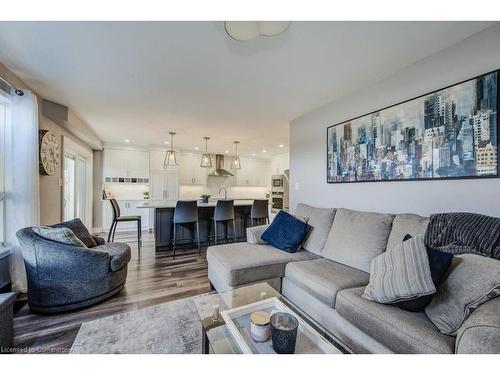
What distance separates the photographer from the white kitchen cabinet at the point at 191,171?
6.86 m

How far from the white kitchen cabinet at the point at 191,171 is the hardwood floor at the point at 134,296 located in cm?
338

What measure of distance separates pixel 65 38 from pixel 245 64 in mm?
1482

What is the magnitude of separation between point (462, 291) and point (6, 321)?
9.13 feet

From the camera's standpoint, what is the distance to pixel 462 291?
111cm

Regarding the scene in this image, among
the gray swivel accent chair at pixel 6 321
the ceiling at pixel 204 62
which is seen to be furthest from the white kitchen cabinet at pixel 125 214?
the gray swivel accent chair at pixel 6 321

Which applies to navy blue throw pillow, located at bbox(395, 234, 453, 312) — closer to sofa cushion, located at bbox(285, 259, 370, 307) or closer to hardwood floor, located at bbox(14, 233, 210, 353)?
sofa cushion, located at bbox(285, 259, 370, 307)

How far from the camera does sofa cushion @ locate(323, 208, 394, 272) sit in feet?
6.20

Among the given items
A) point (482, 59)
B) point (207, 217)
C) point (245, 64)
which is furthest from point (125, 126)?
point (482, 59)

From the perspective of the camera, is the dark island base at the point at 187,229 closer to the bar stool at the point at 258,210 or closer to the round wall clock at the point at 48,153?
the bar stool at the point at 258,210

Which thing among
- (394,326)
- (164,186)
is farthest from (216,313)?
(164,186)

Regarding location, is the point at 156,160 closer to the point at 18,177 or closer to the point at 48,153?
the point at 48,153

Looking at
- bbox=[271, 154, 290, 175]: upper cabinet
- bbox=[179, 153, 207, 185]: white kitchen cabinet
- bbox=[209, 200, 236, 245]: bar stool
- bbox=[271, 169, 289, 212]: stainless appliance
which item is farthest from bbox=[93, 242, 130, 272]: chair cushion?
bbox=[271, 154, 290, 175]: upper cabinet

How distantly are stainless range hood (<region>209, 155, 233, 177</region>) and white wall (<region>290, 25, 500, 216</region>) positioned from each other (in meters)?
3.73

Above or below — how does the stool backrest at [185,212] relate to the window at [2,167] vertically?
below
